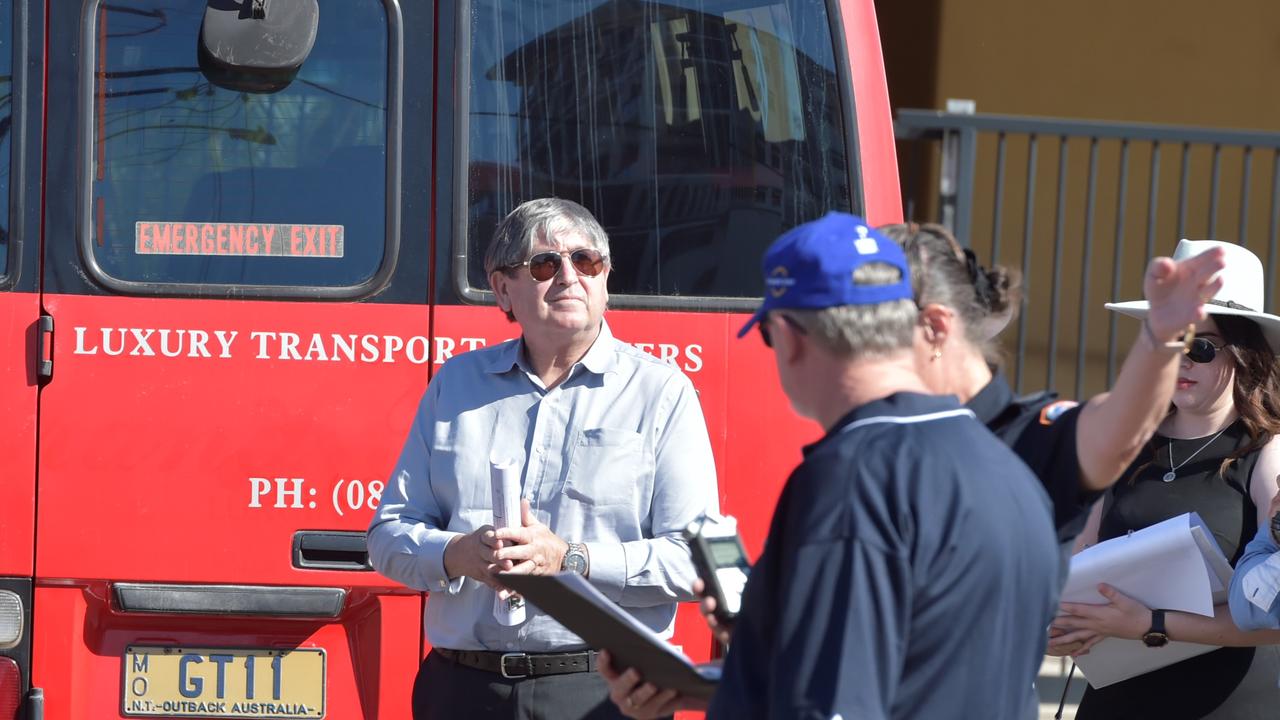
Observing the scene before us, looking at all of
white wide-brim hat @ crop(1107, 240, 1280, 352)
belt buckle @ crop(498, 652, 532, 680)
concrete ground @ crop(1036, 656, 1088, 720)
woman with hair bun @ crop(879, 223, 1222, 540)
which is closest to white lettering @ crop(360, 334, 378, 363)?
belt buckle @ crop(498, 652, 532, 680)

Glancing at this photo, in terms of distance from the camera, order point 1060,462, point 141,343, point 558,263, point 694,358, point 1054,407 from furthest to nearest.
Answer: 1. point 694,358
2. point 141,343
3. point 558,263
4. point 1054,407
5. point 1060,462

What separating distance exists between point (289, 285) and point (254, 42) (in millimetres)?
552

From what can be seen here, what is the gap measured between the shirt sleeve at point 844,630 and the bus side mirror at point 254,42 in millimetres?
2010

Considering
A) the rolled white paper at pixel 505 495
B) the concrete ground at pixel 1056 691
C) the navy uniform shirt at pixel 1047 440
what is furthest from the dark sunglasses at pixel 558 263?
the concrete ground at pixel 1056 691

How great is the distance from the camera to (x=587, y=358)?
270cm

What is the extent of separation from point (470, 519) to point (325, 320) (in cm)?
70

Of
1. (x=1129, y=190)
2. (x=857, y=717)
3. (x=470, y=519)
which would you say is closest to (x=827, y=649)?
(x=857, y=717)

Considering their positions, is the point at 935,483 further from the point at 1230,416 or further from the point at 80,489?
the point at 80,489

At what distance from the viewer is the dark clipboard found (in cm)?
184

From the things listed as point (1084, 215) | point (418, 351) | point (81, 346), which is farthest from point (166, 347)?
point (1084, 215)

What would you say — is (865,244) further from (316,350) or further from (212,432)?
(212,432)

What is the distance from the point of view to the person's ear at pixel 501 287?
2.71 m

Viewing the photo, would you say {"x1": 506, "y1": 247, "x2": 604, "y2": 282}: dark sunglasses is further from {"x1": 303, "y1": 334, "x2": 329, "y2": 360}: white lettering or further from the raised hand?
the raised hand

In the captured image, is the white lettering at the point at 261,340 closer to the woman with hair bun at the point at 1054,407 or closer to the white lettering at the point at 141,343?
the white lettering at the point at 141,343
